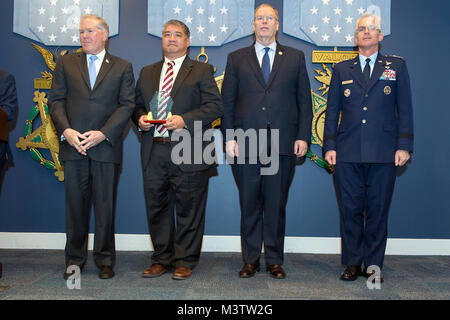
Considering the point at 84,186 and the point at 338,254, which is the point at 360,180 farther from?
the point at 84,186

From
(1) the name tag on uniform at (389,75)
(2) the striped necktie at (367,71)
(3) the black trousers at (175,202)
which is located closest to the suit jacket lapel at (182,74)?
(3) the black trousers at (175,202)

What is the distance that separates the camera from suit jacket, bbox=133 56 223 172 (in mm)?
2973

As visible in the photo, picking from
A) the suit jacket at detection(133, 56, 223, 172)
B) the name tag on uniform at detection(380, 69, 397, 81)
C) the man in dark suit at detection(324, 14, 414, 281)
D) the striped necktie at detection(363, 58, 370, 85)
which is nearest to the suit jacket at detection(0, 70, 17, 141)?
the suit jacket at detection(133, 56, 223, 172)

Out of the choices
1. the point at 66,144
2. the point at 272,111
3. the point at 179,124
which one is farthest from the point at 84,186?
the point at 272,111

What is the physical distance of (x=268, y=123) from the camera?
9.84ft

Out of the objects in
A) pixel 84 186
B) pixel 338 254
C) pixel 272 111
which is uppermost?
pixel 272 111

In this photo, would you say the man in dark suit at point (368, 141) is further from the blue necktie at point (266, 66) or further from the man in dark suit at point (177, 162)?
the man in dark suit at point (177, 162)

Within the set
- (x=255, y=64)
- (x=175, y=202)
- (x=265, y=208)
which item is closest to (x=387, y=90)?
(x=255, y=64)

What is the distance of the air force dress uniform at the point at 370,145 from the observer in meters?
2.93

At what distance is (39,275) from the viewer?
2.97 m

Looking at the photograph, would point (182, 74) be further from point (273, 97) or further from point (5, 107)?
point (5, 107)

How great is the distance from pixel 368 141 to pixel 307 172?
1.24 m

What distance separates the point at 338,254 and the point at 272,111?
178 cm
